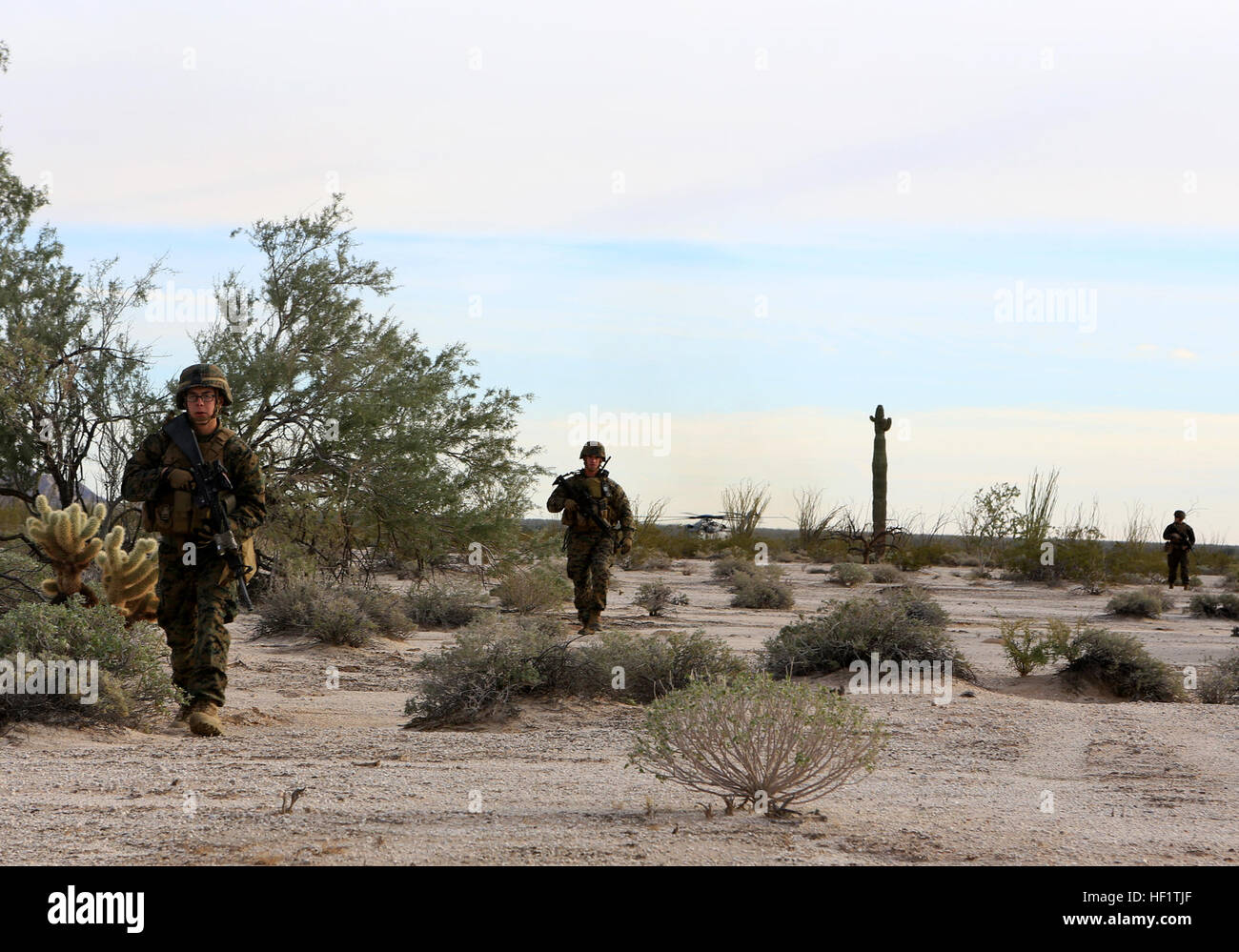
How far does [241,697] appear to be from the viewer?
9094 mm

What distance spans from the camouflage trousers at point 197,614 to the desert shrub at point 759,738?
3288 mm

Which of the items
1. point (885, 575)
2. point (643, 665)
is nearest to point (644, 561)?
point (885, 575)

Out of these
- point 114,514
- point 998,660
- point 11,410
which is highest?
point 11,410

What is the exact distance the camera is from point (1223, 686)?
1006cm

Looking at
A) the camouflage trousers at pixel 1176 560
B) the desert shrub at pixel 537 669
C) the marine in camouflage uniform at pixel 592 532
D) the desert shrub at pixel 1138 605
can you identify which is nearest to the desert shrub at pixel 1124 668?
the desert shrub at pixel 537 669

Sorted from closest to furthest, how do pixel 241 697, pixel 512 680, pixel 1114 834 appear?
pixel 1114 834
pixel 512 680
pixel 241 697

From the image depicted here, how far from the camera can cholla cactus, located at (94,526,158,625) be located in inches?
334

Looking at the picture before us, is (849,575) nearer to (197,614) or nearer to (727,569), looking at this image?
(727,569)

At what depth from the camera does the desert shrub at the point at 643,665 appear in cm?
876

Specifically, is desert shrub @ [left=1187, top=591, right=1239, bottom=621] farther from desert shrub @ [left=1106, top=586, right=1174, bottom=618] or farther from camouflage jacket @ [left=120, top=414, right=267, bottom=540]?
camouflage jacket @ [left=120, top=414, right=267, bottom=540]

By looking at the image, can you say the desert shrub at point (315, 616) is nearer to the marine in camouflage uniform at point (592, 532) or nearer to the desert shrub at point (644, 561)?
the marine in camouflage uniform at point (592, 532)

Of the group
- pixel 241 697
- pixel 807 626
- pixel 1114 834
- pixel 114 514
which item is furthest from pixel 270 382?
pixel 1114 834
